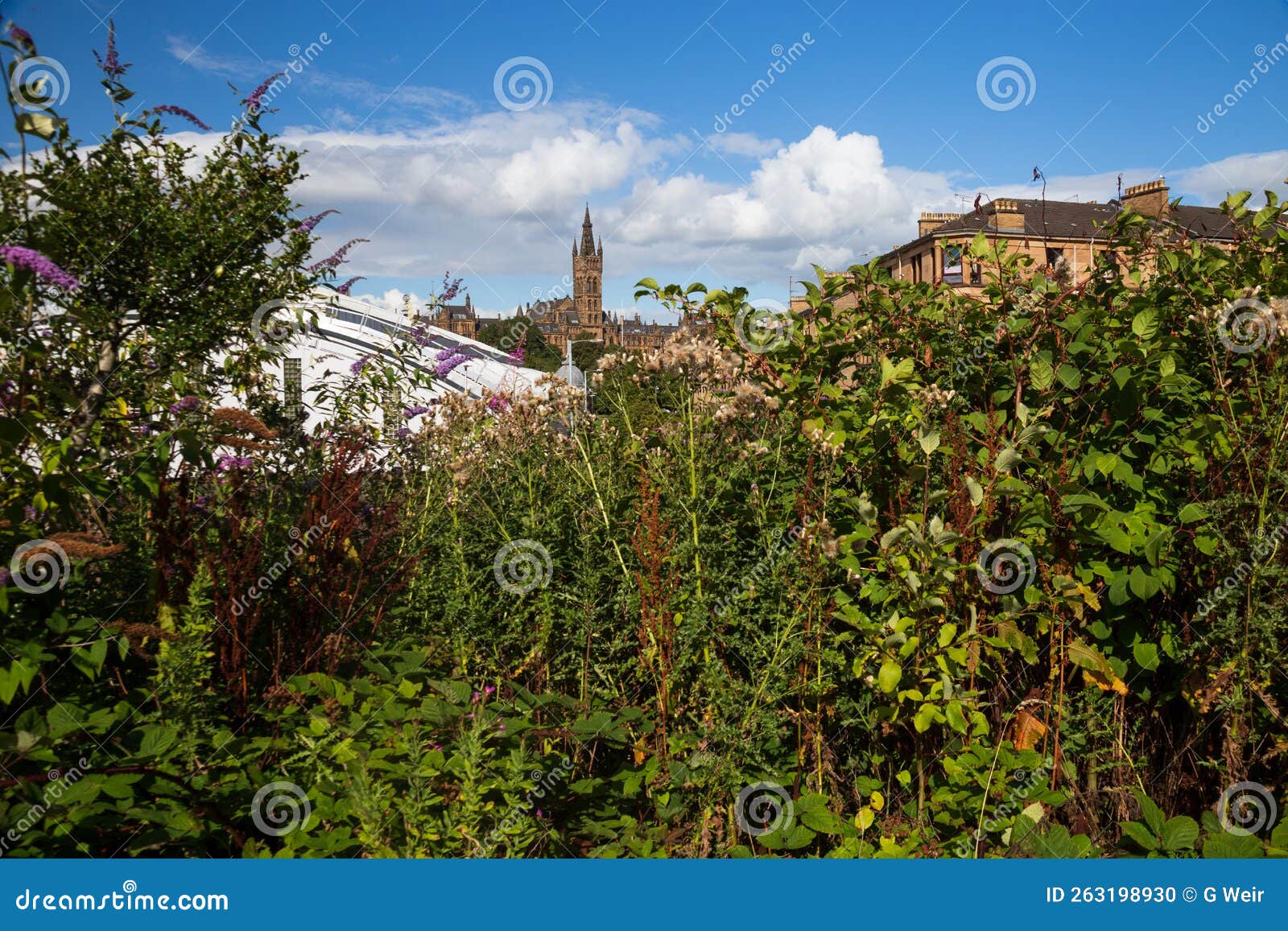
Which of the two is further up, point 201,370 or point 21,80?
point 21,80

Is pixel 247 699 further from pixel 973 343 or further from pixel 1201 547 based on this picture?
pixel 1201 547

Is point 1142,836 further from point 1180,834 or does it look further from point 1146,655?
point 1146,655

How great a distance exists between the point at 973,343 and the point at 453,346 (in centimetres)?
280

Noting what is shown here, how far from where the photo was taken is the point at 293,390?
13.2ft

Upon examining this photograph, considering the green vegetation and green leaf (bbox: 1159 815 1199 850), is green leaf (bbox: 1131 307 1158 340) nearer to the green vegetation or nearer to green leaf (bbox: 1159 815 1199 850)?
the green vegetation

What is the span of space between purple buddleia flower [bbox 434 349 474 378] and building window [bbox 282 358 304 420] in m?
0.66

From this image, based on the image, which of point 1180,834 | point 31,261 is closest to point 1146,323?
point 1180,834

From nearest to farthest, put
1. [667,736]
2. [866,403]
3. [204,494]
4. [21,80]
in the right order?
[21,80]
[667,736]
[866,403]
[204,494]

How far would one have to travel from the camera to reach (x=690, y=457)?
10.1 ft

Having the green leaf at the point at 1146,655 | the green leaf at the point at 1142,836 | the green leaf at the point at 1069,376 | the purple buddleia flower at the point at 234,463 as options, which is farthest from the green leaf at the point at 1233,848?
the purple buddleia flower at the point at 234,463

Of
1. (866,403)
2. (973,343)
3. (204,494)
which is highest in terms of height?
(973,343)

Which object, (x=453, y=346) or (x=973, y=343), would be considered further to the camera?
(x=453, y=346)

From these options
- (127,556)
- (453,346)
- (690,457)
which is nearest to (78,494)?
(127,556)

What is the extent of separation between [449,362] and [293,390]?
2.50ft
